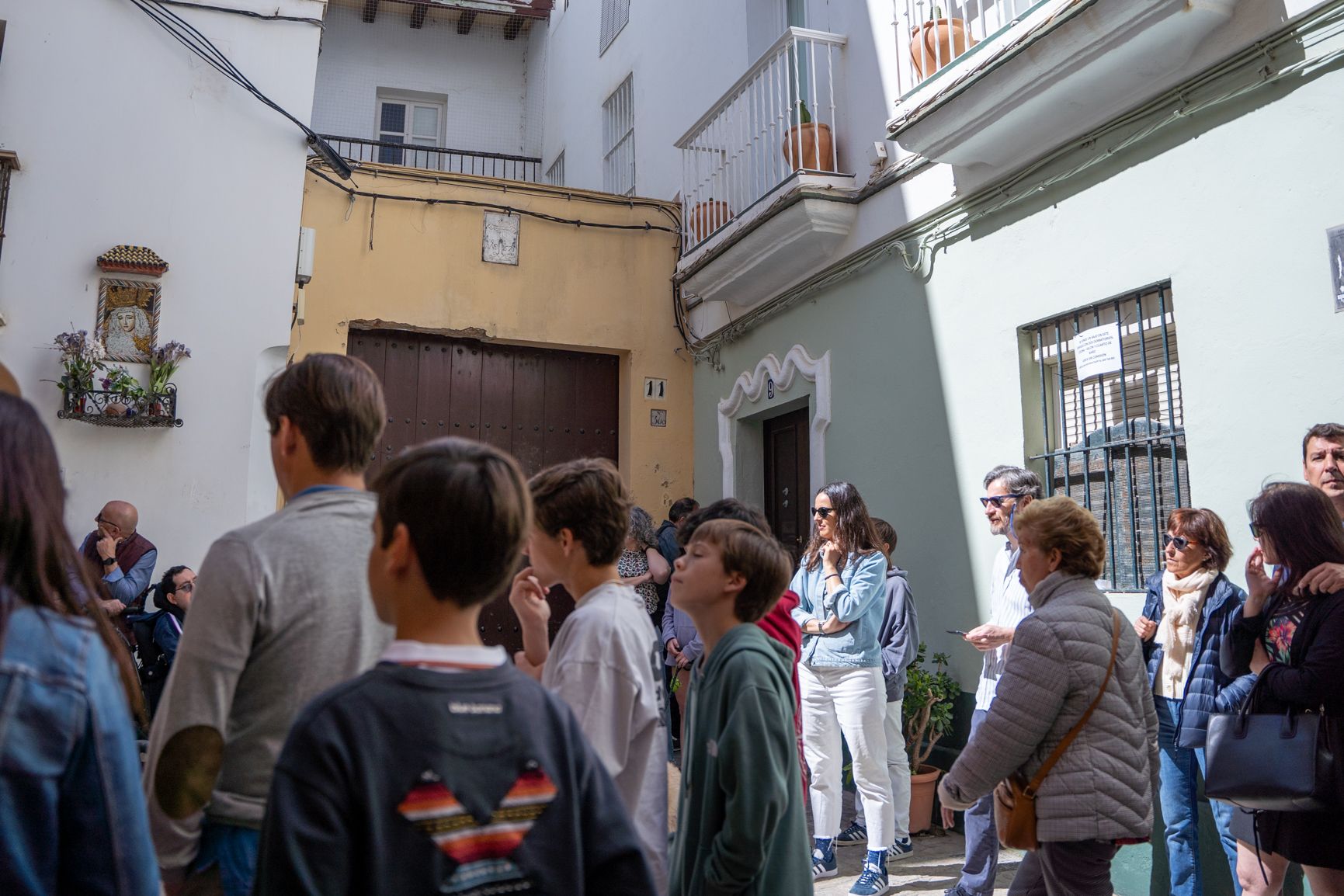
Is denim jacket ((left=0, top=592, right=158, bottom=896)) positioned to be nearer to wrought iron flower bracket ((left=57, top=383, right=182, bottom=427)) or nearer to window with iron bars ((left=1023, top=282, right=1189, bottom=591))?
window with iron bars ((left=1023, top=282, right=1189, bottom=591))

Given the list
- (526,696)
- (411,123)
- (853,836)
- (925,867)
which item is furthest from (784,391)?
(411,123)

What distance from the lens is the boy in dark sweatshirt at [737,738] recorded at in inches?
76.5

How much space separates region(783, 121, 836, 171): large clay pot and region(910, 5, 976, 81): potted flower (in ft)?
2.94

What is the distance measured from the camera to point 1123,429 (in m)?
4.69

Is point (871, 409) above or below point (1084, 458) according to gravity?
above

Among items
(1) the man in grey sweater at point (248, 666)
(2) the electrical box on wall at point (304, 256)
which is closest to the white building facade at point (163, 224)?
(2) the electrical box on wall at point (304, 256)

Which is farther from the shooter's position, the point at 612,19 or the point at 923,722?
the point at 612,19

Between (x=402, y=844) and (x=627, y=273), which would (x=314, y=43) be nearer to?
(x=627, y=273)

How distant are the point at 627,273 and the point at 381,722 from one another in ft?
25.4

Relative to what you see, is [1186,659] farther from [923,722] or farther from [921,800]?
[921,800]

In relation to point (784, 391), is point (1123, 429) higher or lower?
lower

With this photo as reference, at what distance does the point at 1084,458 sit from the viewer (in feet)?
16.0

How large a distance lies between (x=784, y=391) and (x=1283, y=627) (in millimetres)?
4633

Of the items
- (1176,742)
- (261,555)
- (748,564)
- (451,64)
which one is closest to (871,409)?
(1176,742)
